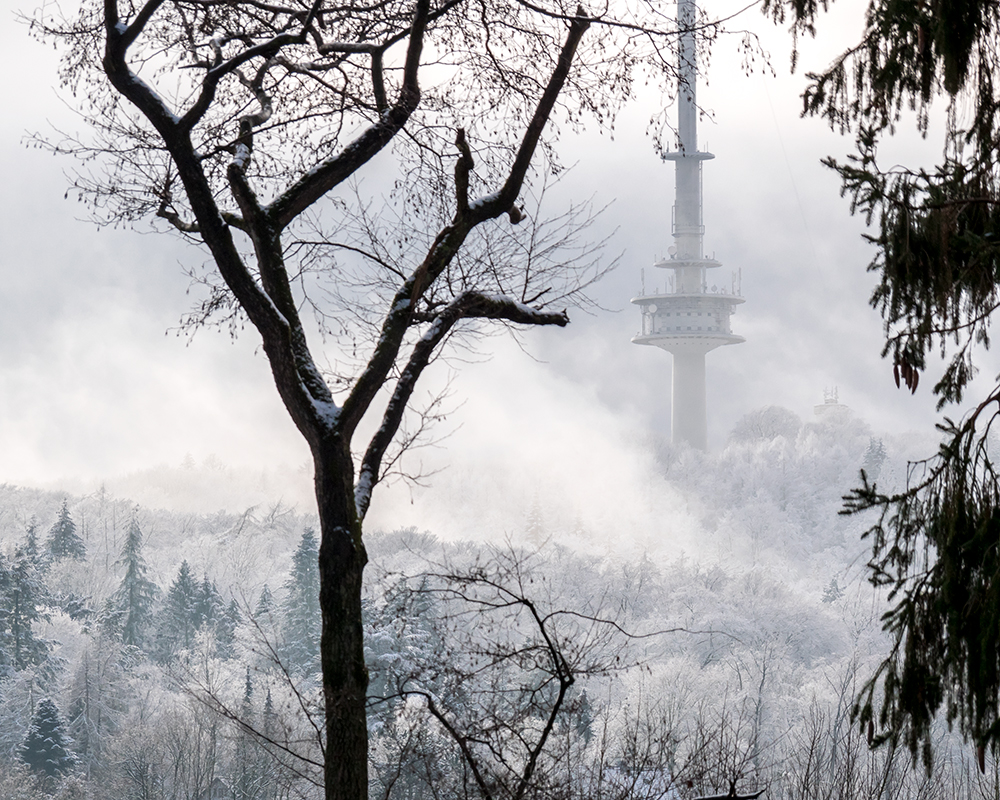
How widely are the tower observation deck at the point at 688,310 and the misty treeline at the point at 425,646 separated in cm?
494

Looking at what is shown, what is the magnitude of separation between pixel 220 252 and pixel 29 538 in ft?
167

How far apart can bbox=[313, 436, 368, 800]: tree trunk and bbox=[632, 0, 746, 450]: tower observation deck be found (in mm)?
75889

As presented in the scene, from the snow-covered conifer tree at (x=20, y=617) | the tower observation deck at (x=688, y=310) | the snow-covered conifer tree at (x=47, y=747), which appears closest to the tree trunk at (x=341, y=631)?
the snow-covered conifer tree at (x=47, y=747)

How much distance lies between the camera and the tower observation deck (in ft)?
260

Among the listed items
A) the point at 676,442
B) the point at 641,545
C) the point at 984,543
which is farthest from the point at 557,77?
the point at 641,545

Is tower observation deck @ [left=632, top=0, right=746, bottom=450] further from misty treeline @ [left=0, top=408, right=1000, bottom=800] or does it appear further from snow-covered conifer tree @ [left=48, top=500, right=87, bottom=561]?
snow-covered conifer tree @ [left=48, top=500, right=87, bottom=561]

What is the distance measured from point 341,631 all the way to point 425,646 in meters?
5.92

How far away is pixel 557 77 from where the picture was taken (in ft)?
17.6

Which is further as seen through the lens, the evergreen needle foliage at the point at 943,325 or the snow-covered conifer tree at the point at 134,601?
the snow-covered conifer tree at the point at 134,601

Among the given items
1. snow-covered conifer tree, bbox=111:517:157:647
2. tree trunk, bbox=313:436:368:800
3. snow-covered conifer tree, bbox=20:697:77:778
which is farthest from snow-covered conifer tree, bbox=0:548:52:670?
tree trunk, bbox=313:436:368:800

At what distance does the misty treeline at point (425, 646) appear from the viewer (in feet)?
53.2

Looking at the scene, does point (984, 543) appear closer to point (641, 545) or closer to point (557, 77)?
point (557, 77)

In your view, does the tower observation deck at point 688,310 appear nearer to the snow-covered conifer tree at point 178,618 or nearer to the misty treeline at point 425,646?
the misty treeline at point 425,646

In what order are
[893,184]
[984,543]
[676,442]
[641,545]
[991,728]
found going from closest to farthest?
[991,728] < [984,543] < [893,184] < [676,442] < [641,545]
